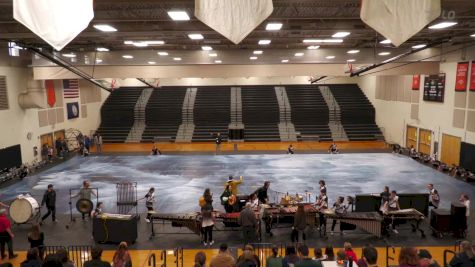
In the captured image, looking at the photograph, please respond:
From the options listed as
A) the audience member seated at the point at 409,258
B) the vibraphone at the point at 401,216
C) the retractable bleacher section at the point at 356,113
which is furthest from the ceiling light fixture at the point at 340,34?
the retractable bleacher section at the point at 356,113

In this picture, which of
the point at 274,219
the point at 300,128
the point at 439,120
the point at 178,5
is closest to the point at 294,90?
the point at 300,128

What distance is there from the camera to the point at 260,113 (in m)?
Answer: 39.2

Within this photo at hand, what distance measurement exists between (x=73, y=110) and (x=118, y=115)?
23.1 feet

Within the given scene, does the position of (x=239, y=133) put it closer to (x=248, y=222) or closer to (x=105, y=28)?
(x=105, y=28)

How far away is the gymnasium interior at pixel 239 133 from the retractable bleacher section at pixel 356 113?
23cm

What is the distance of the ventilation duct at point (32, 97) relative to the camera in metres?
24.1

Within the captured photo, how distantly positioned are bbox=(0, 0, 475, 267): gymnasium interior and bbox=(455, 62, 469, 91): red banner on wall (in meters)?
0.22

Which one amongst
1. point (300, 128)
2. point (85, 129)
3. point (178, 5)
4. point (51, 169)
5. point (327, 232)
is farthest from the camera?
point (300, 128)

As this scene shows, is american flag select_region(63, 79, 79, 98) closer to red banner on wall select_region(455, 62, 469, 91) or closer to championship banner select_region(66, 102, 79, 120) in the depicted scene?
championship banner select_region(66, 102, 79, 120)

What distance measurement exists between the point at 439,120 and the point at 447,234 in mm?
14867

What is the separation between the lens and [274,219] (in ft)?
43.6

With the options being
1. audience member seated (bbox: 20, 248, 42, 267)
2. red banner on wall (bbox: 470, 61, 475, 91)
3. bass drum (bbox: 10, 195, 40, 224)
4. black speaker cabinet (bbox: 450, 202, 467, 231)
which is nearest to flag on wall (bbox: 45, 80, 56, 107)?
bass drum (bbox: 10, 195, 40, 224)

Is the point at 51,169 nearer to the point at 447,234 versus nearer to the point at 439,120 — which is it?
the point at 447,234

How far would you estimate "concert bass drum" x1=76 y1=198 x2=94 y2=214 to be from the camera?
13.8 meters
